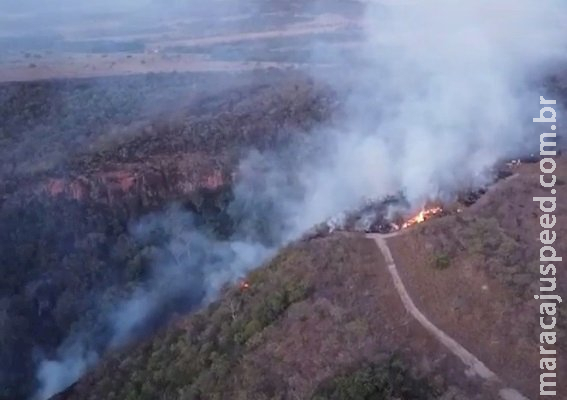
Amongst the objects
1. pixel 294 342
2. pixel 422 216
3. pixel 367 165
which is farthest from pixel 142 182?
pixel 294 342

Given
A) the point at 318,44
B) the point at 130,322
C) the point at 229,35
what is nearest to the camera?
the point at 130,322

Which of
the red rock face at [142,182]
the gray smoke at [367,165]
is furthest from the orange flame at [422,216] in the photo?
the red rock face at [142,182]

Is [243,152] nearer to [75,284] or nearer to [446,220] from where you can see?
[75,284]

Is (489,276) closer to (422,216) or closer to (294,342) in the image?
(422,216)

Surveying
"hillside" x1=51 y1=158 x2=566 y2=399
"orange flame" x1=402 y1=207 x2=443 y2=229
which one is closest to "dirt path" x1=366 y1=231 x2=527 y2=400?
"hillside" x1=51 y1=158 x2=566 y2=399

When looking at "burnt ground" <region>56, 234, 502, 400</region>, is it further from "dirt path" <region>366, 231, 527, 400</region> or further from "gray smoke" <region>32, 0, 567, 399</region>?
"gray smoke" <region>32, 0, 567, 399</region>

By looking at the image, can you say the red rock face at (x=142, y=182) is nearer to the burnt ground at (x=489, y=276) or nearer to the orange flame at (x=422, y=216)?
the orange flame at (x=422, y=216)

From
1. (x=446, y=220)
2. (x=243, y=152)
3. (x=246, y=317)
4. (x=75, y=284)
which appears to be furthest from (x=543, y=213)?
(x=75, y=284)
